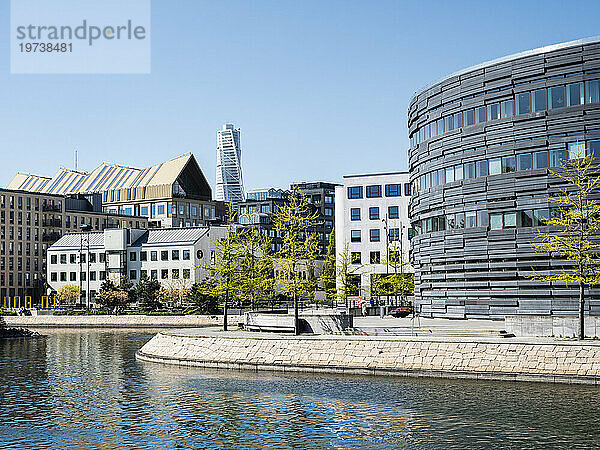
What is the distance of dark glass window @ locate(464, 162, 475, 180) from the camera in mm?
60344

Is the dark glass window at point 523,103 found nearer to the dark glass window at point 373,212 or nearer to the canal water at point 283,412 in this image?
the canal water at point 283,412

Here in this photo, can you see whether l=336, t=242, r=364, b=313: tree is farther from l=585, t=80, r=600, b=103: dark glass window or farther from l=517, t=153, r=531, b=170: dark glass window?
l=585, t=80, r=600, b=103: dark glass window

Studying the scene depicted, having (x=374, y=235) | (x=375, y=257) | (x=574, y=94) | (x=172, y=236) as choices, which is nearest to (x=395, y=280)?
(x=375, y=257)

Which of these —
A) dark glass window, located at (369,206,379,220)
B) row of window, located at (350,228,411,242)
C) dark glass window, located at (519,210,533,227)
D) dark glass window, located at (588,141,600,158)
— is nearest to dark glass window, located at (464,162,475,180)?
dark glass window, located at (519,210,533,227)

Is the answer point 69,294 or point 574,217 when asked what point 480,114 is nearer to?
point 574,217

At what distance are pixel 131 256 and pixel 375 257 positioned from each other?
37014 millimetres

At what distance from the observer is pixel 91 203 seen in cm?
16612

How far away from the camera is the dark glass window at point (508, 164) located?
57562 millimetres

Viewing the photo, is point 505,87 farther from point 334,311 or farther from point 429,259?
point 334,311

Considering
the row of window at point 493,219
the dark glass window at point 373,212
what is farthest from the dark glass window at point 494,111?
the dark glass window at point 373,212

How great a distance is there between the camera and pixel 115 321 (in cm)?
9238

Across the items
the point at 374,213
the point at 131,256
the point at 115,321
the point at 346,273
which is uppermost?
the point at 374,213

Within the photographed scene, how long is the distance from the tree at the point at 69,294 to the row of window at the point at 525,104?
74672 millimetres

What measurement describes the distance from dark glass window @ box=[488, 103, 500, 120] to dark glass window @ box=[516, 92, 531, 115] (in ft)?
5.44
